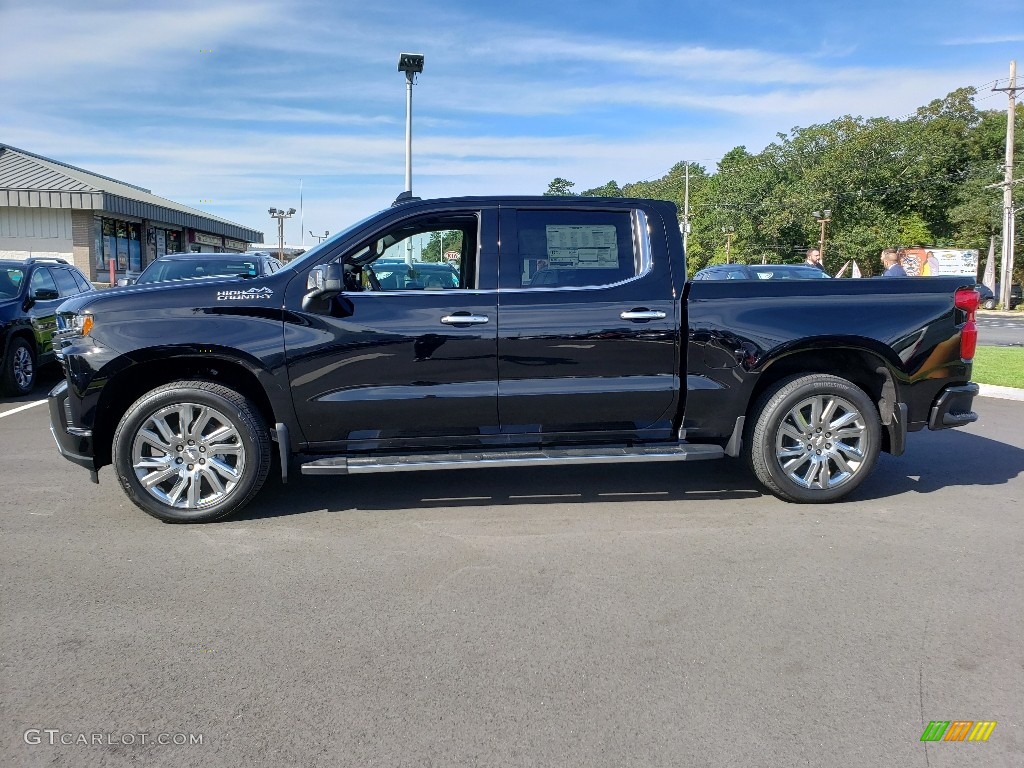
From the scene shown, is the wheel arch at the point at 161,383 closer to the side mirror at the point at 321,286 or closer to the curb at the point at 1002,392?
the side mirror at the point at 321,286

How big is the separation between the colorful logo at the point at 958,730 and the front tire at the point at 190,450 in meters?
3.76

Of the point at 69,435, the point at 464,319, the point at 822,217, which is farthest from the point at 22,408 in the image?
the point at 822,217

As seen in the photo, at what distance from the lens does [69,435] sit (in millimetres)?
5004

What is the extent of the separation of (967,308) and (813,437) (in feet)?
4.49

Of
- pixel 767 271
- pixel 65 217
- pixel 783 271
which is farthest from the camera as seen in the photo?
pixel 65 217

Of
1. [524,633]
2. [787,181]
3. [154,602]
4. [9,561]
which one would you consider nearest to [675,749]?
[524,633]

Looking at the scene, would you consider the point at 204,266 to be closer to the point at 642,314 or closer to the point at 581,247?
the point at 581,247

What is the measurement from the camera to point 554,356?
5109 mm

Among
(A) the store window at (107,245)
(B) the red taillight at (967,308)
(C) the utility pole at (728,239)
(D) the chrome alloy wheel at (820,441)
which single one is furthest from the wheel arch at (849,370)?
(C) the utility pole at (728,239)

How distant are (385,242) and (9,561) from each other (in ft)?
9.17

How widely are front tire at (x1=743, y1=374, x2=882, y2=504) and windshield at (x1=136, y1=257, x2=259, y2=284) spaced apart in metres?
8.61

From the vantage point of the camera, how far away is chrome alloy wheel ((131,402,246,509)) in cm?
495

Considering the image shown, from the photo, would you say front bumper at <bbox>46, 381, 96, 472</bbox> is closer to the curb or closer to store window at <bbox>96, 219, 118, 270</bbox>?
the curb

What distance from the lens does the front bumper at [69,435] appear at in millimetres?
4984
